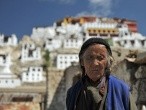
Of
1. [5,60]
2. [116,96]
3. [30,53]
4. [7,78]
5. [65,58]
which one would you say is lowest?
[7,78]

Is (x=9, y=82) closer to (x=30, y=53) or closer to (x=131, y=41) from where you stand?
(x=30, y=53)

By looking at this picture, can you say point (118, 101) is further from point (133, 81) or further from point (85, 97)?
point (133, 81)

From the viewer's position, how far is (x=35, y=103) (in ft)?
70.9

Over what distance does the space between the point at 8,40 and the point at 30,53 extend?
1162cm

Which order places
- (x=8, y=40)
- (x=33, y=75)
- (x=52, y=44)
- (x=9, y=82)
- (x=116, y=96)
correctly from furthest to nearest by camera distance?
(x=8, y=40)
(x=52, y=44)
(x=33, y=75)
(x=9, y=82)
(x=116, y=96)

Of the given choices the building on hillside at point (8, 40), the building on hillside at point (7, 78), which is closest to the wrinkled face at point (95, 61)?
the building on hillside at point (7, 78)

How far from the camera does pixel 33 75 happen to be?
8256cm

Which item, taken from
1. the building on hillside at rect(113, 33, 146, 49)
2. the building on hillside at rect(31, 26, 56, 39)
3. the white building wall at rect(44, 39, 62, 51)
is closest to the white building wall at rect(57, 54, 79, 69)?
the white building wall at rect(44, 39, 62, 51)

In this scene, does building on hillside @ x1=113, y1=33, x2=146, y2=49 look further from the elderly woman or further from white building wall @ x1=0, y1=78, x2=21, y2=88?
the elderly woman

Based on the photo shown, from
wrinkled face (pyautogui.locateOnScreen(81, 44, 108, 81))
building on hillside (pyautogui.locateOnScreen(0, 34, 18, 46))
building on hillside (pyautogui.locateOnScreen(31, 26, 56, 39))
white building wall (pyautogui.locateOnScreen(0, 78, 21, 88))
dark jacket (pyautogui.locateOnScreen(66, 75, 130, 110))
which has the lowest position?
white building wall (pyautogui.locateOnScreen(0, 78, 21, 88))

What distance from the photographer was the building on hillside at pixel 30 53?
97250mm

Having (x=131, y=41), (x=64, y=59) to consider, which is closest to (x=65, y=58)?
(x=64, y=59)

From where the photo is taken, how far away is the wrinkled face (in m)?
3.29

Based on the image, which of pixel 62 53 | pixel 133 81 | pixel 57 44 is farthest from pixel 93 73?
pixel 57 44
